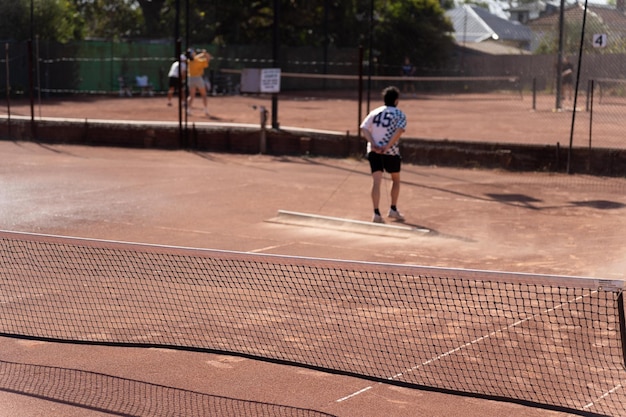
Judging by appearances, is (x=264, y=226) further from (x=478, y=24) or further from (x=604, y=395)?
(x=478, y=24)

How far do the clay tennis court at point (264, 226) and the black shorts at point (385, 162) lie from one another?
771 mm

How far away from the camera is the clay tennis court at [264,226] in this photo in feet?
21.0

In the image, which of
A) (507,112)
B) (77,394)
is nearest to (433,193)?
(77,394)

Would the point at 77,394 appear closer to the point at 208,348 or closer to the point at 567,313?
the point at 208,348

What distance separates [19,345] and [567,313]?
444cm

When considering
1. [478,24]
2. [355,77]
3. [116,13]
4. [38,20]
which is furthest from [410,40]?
[478,24]

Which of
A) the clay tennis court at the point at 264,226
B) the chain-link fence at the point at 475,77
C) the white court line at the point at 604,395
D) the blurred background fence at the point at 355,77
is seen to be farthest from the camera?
the blurred background fence at the point at 355,77

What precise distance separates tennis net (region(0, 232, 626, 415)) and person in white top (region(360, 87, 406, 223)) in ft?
11.4

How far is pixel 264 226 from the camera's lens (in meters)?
13.0

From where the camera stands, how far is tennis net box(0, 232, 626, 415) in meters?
6.73

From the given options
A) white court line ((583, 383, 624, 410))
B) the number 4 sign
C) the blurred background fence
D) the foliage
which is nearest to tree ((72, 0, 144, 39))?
the foliage

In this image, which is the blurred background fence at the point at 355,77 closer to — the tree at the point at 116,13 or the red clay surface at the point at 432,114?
the red clay surface at the point at 432,114

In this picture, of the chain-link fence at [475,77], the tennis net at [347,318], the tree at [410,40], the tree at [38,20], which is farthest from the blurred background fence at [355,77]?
the tennis net at [347,318]

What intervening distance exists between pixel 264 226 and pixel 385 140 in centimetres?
198
